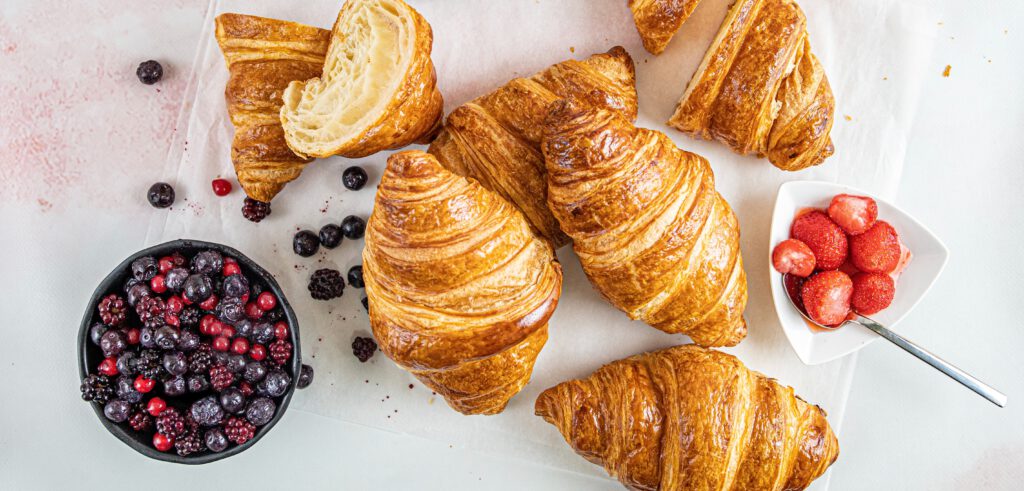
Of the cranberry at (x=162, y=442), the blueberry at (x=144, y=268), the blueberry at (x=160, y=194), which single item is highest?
the blueberry at (x=160, y=194)

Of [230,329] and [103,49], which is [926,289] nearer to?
[230,329]

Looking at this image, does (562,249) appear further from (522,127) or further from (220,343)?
(220,343)

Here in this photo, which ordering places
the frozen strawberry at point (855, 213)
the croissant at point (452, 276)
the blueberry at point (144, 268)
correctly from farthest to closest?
1. the frozen strawberry at point (855, 213)
2. the blueberry at point (144, 268)
3. the croissant at point (452, 276)

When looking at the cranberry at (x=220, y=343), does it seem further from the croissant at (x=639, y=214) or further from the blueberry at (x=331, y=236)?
the croissant at (x=639, y=214)

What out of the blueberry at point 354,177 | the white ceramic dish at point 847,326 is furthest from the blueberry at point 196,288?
the white ceramic dish at point 847,326

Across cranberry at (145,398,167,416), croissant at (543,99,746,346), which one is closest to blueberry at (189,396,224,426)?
cranberry at (145,398,167,416)

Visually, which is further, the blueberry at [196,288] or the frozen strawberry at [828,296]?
the frozen strawberry at [828,296]

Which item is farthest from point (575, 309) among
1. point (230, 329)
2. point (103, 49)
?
point (103, 49)
